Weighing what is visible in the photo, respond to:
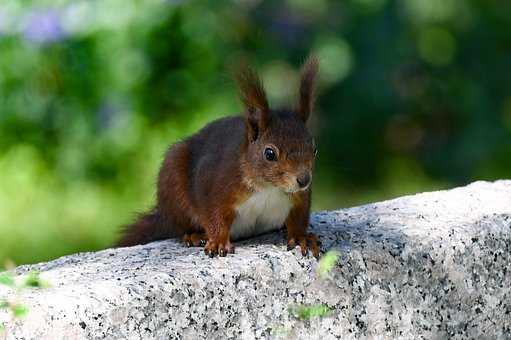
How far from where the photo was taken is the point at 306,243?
212 centimetres

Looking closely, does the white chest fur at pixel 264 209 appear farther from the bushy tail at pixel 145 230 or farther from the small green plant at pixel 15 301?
the small green plant at pixel 15 301

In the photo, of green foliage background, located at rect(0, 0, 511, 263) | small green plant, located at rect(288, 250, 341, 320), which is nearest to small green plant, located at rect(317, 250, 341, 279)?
small green plant, located at rect(288, 250, 341, 320)

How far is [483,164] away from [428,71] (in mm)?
447

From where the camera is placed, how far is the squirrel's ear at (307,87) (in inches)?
89.8

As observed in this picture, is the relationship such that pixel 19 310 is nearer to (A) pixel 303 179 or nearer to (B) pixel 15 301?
(B) pixel 15 301

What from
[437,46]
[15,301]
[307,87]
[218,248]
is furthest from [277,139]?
[437,46]

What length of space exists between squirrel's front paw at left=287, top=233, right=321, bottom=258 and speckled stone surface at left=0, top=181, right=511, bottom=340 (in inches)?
1.0

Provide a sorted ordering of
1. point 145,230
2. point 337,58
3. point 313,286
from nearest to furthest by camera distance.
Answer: point 313,286 → point 145,230 → point 337,58

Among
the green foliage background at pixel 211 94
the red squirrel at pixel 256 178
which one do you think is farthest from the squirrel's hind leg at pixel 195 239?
the green foliage background at pixel 211 94

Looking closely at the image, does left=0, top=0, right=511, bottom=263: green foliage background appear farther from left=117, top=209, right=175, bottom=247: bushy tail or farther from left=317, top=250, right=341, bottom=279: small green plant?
left=317, top=250, right=341, bottom=279: small green plant

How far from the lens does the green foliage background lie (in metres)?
4.02

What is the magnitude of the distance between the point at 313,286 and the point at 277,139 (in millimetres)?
361

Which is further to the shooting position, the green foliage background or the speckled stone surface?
the green foliage background

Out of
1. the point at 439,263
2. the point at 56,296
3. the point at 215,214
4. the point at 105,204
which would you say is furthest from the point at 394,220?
the point at 105,204
